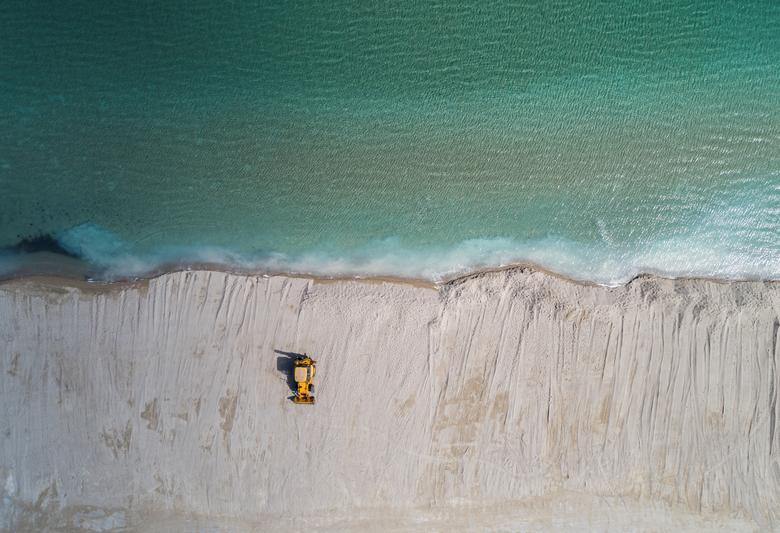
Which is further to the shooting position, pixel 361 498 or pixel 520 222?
pixel 520 222

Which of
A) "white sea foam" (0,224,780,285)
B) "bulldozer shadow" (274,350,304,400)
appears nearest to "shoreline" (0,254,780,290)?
"white sea foam" (0,224,780,285)

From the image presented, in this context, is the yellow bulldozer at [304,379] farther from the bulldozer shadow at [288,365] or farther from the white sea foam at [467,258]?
the white sea foam at [467,258]

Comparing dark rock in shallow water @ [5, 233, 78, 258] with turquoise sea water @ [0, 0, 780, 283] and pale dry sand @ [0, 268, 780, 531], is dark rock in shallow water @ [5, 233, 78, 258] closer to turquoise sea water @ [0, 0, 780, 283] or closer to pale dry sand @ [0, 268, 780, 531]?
turquoise sea water @ [0, 0, 780, 283]

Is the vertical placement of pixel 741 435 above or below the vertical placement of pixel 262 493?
above

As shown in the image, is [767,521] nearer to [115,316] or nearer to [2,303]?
[115,316]

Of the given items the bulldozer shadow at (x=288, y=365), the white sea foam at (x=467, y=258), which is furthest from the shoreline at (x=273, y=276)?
the bulldozer shadow at (x=288, y=365)

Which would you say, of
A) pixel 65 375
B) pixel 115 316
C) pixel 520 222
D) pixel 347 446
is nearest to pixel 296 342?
pixel 347 446

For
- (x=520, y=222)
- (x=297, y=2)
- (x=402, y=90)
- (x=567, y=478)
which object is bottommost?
(x=567, y=478)
